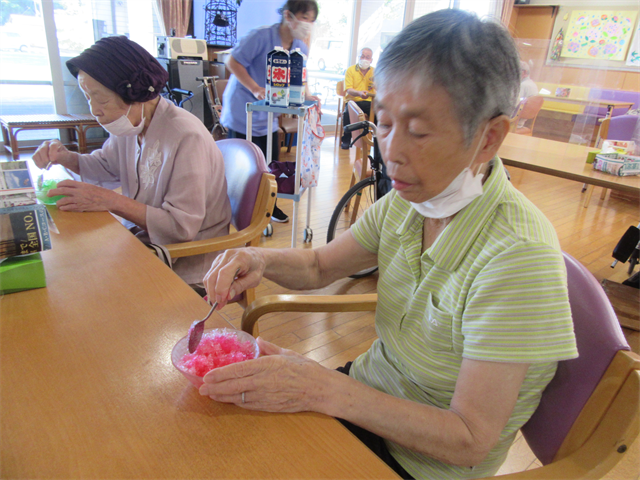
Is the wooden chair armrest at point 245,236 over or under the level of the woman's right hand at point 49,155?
under

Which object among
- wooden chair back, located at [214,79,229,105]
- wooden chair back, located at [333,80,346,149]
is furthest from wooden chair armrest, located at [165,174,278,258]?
wooden chair back, located at [333,80,346,149]

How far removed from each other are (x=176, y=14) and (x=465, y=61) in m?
6.22

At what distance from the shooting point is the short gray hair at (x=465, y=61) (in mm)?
609

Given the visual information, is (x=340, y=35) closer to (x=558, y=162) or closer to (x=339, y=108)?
(x=339, y=108)

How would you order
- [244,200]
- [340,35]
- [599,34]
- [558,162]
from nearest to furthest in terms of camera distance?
[244,200] → [558,162] → [340,35] → [599,34]

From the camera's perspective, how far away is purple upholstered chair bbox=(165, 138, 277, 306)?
52.5 inches

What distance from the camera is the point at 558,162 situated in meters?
2.54

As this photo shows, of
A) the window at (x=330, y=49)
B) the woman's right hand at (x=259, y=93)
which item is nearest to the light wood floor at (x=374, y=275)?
the woman's right hand at (x=259, y=93)

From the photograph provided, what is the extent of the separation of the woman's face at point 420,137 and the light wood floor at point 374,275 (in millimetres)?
482

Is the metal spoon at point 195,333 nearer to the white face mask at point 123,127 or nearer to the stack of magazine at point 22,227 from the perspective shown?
the stack of magazine at point 22,227

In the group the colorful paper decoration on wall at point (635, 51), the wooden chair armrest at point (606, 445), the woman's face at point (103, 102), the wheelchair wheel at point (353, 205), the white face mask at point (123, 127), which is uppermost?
the colorful paper decoration on wall at point (635, 51)

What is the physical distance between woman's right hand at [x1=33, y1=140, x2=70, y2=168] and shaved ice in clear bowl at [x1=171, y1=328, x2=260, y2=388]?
53.0 inches

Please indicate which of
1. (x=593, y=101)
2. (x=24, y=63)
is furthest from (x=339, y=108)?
(x=24, y=63)

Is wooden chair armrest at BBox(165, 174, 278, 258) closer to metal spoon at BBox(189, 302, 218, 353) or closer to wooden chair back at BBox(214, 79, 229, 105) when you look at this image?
metal spoon at BBox(189, 302, 218, 353)
